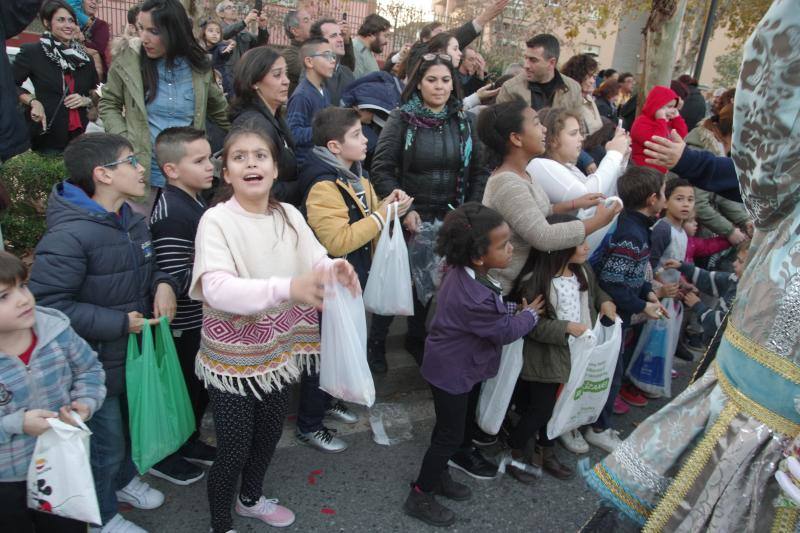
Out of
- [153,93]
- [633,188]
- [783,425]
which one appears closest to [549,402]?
[633,188]

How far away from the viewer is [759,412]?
152 cm

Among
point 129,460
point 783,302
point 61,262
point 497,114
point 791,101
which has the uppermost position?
point 791,101

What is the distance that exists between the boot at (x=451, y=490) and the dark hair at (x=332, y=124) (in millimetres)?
1873

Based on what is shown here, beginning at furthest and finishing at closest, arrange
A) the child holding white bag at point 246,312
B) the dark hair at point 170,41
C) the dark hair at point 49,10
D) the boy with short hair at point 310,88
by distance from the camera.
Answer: the dark hair at point 49,10 → the boy with short hair at point 310,88 → the dark hair at point 170,41 → the child holding white bag at point 246,312

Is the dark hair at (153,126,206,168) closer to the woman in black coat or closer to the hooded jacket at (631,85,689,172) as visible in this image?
the woman in black coat

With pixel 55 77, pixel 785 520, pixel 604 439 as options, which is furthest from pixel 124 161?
pixel 55 77

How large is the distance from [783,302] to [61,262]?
241 cm

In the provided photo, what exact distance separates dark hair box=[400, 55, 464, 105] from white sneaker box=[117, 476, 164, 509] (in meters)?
2.72

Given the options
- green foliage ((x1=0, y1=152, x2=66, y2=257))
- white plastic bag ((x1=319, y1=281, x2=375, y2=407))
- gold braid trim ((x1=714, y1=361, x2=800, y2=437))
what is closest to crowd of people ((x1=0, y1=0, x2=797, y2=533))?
white plastic bag ((x1=319, y1=281, x2=375, y2=407))

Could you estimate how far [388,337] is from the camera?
4.41m

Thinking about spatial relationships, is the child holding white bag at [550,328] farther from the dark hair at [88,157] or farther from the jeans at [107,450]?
the dark hair at [88,157]

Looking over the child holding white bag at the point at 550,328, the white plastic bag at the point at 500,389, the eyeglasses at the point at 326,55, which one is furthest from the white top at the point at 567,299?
the eyeglasses at the point at 326,55

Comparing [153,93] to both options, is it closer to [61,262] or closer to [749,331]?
[61,262]

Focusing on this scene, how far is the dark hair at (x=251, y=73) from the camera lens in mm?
3355
